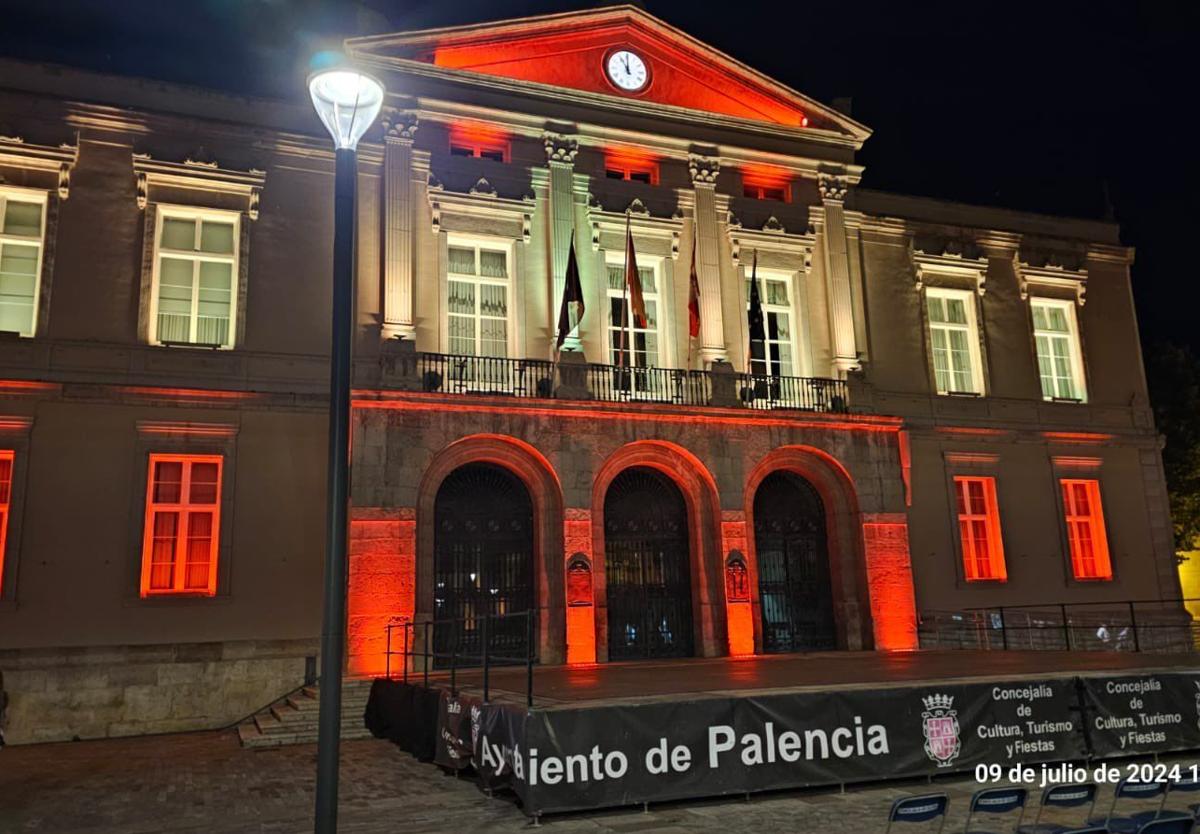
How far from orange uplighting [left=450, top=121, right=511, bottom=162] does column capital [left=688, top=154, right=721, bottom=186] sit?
4.17 metres

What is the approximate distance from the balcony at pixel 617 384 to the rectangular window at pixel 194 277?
3639 mm

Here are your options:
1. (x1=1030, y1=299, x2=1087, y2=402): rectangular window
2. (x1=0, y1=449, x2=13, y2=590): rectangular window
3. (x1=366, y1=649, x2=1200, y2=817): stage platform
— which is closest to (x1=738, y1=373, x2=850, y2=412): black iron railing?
(x1=1030, y1=299, x2=1087, y2=402): rectangular window

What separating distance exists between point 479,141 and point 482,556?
342 inches

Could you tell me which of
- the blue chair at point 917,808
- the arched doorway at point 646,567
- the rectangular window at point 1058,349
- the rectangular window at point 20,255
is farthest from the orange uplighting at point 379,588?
the rectangular window at point 1058,349

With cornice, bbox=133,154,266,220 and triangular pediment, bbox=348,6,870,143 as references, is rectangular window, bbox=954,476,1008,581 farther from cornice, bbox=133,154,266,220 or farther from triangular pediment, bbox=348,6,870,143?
cornice, bbox=133,154,266,220

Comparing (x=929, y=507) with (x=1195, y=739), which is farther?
(x=929, y=507)

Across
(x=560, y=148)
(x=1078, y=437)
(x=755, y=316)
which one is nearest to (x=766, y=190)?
(x=755, y=316)

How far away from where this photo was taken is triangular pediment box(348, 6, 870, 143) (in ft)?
63.5

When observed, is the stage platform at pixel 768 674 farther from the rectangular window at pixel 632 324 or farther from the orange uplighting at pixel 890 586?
the rectangular window at pixel 632 324

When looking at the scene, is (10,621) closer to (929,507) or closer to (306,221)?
(306,221)

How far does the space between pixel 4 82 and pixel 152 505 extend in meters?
7.97

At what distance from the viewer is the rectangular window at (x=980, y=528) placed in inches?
845

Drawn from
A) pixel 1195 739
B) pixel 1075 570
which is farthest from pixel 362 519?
pixel 1075 570

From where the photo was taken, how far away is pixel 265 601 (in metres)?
16.4
